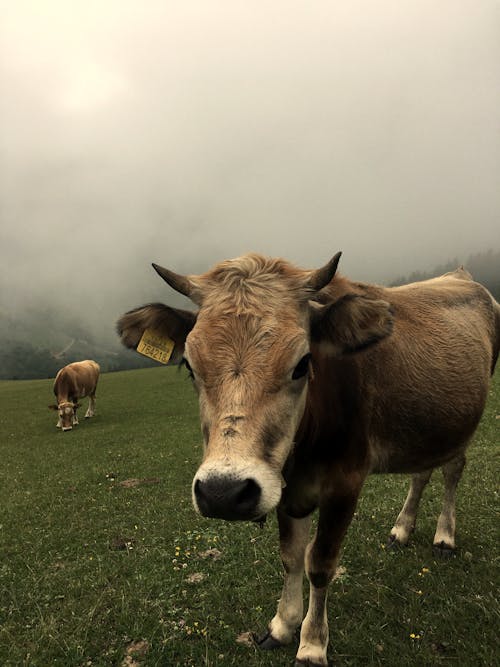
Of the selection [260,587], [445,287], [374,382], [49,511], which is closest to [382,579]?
[260,587]

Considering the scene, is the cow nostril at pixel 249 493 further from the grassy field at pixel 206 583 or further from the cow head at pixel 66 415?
the cow head at pixel 66 415

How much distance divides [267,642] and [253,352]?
3.72 metres

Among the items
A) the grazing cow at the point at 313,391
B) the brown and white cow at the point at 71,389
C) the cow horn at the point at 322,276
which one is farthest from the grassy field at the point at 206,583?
the brown and white cow at the point at 71,389

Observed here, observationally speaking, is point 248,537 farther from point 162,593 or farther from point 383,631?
point 383,631

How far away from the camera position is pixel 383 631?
15.8ft

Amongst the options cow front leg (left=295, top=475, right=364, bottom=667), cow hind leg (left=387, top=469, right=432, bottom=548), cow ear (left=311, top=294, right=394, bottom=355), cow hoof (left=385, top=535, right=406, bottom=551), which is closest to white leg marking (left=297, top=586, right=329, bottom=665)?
cow front leg (left=295, top=475, right=364, bottom=667)

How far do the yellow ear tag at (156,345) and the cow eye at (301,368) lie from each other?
5.48ft

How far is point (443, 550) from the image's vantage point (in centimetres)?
625

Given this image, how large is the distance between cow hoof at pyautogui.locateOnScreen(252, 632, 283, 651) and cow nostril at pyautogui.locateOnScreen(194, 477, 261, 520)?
308 centimetres

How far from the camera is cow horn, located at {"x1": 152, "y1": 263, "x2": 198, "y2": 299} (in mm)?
3975

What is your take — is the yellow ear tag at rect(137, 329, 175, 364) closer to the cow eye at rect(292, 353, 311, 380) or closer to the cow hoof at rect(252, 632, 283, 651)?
the cow eye at rect(292, 353, 311, 380)

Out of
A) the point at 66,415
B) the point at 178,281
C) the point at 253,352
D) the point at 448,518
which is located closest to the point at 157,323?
the point at 178,281

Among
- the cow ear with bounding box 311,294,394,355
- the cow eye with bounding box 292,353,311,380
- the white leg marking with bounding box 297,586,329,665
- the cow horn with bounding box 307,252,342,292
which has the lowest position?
the white leg marking with bounding box 297,586,329,665

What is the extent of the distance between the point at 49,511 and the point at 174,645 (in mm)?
7060
